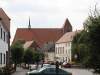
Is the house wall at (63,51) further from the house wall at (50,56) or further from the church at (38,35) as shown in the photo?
the church at (38,35)

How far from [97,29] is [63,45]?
3733 inches

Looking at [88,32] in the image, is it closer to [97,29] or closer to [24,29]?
[97,29]

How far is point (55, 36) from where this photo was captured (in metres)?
156

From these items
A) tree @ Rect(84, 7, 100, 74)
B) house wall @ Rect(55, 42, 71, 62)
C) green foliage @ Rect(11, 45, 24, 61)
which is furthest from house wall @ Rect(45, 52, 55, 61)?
tree @ Rect(84, 7, 100, 74)

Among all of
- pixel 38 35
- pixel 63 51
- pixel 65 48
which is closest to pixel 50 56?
pixel 63 51

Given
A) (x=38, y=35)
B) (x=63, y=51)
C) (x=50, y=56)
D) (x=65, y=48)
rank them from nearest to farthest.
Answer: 1. (x=65, y=48)
2. (x=63, y=51)
3. (x=50, y=56)
4. (x=38, y=35)

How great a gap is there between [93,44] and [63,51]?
95.5 m

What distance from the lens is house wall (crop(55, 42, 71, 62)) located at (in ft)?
343

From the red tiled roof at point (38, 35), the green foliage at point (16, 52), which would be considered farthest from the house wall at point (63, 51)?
the green foliage at point (16, 52)

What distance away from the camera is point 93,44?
Result: 15.6 m

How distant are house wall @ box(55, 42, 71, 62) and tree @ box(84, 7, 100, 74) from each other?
85849mm

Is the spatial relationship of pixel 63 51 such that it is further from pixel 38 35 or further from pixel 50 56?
pixel 38 35

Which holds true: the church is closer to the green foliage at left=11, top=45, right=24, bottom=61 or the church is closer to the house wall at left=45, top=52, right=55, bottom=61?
the house wall at left=45, top=52, right=55, bottom=61

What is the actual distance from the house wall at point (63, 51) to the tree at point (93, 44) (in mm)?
85849
